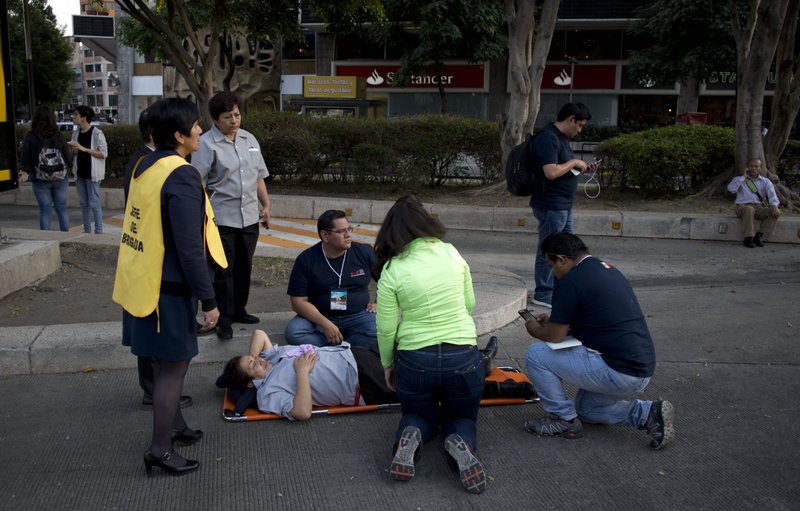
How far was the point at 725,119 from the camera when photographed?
105 feet

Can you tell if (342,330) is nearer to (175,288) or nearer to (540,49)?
(175,288)

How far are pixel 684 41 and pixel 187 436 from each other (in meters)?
26.9

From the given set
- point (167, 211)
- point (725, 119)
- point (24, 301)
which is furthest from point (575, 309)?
point (725, 119)

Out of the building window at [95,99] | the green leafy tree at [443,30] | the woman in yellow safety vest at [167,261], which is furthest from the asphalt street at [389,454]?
the building window at [95,99]

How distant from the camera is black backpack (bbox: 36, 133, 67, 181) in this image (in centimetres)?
920

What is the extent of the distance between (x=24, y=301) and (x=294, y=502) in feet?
13.6

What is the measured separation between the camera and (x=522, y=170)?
676cm

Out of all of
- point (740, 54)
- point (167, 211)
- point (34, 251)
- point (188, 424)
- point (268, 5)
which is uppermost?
point (268, 5)

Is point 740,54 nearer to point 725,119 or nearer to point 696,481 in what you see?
point 696,481

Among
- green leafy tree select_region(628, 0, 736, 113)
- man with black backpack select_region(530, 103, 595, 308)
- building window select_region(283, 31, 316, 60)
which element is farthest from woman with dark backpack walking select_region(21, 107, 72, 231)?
building window select_region(283, 31, 316, 60)

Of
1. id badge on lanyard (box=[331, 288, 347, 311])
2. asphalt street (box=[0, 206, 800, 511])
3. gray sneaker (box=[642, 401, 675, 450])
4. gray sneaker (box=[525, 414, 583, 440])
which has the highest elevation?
id badge on lanyard (box=[331, 288, 347, 311])

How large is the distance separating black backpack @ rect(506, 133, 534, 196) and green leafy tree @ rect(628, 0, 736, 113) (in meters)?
20.8

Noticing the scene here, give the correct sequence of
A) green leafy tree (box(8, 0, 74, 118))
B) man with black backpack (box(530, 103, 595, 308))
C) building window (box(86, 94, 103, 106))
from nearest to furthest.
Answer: man with black backpack (box(530, 103, 595, 308)) → green leafy tree (box(8, 0, 74, 118)) → building window (box(86, 94, 103, 106))

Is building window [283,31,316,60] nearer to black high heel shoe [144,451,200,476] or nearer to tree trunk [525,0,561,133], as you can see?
tree trunk [525,0,561,133]
